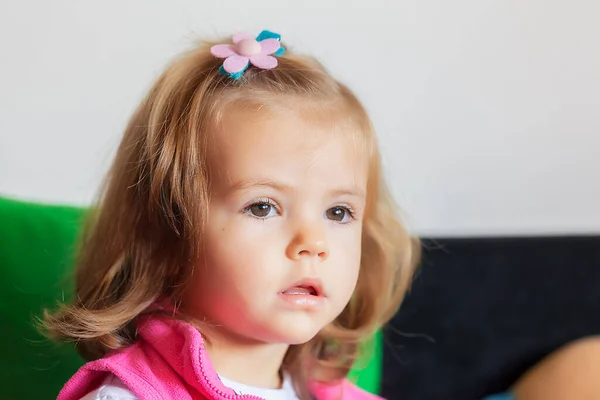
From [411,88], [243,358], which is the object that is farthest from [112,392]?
[411,88]

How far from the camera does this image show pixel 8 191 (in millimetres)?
1212

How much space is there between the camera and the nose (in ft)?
2.65

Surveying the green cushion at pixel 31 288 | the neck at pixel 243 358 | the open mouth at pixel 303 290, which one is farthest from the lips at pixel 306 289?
the green cushion at pixel 31 288

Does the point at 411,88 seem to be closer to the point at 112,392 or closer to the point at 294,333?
the point at 294,333

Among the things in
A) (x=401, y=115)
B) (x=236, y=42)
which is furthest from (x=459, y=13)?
(x=236, y=42)

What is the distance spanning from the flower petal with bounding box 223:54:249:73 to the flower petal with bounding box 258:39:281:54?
3cm

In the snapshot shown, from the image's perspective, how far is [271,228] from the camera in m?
0.81

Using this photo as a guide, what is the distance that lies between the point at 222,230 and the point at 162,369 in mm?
162

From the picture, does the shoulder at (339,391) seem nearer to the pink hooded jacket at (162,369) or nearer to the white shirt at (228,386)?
the white shirt at (228,386)

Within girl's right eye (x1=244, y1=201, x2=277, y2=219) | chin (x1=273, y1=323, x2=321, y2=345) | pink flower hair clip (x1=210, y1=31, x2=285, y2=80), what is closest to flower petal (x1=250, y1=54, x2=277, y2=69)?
pink flower hair clip (x1=210, y1=31, x2=285, y2=80)

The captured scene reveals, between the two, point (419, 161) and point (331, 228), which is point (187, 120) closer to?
point (331, 228)

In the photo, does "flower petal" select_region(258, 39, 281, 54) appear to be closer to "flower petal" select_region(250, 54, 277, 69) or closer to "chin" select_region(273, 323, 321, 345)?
"flower petal" select_region(250, 54, 277, 69)

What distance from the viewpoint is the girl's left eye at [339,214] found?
2.85 feet

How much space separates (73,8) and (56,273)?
1.30ft
